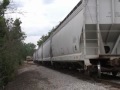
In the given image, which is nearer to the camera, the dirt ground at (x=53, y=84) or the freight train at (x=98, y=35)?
the dirt ground at (x=53, y=84)

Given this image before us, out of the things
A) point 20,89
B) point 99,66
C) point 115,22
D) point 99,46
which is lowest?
point 20,89

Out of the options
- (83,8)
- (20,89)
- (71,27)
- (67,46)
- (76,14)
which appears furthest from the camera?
(67,46)

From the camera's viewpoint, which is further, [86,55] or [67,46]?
[67,46]

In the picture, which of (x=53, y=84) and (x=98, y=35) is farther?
(x=98, y=35)

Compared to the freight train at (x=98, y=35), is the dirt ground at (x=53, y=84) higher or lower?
lower

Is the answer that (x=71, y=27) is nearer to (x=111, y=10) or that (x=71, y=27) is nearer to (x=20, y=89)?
Answer: (x=111, y=10)

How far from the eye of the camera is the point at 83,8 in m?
14.2

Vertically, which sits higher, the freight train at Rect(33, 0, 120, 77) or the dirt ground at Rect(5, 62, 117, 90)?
the freight train at Rect(33, 0, 120, 77)

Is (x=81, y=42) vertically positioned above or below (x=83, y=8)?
below

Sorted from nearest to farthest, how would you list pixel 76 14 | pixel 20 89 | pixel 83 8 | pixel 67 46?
pixel 20 89 → pixel 83 8 → pixel 76 14 → pixel 67 46

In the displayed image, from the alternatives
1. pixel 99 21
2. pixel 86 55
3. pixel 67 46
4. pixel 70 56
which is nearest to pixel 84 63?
pixel 86 55

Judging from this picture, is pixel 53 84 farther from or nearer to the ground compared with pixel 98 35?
nearer to the ground

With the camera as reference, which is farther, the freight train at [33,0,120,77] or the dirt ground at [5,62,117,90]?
the freight train at [33,0,120,77]

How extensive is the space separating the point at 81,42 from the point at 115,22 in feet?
6.40
